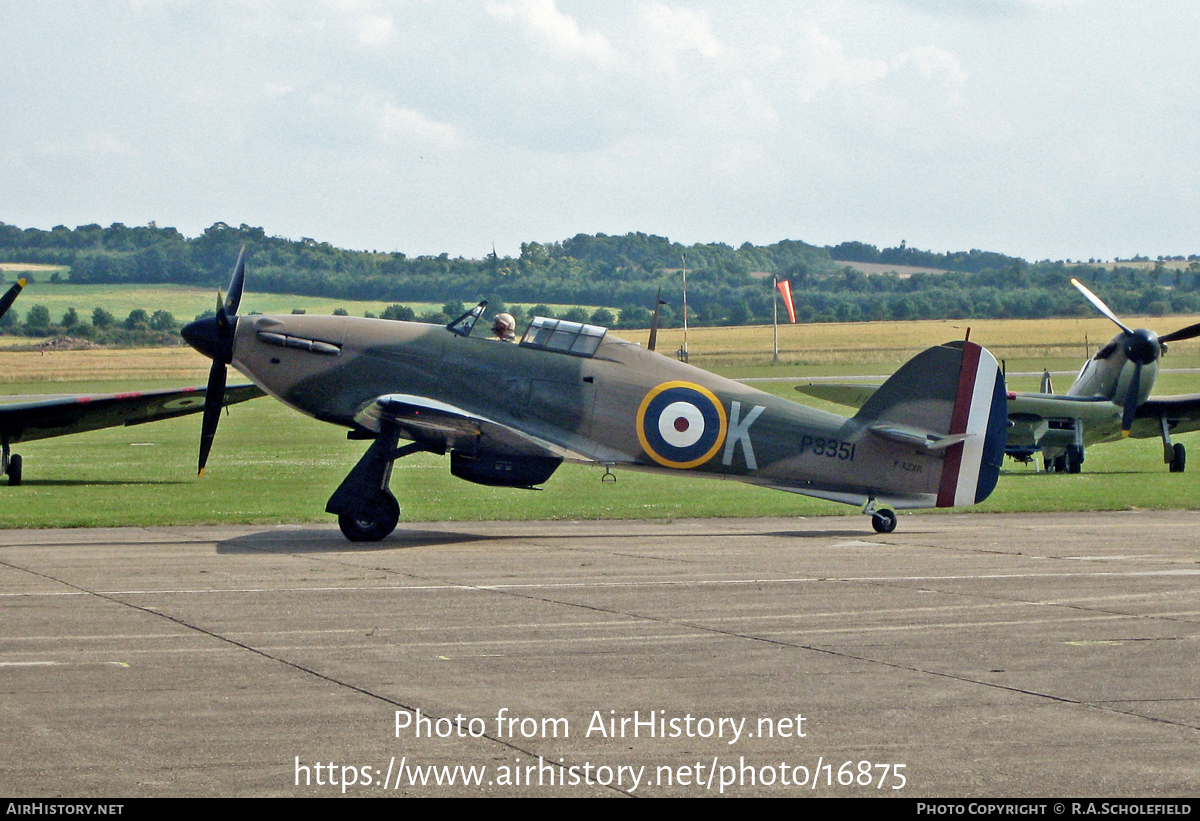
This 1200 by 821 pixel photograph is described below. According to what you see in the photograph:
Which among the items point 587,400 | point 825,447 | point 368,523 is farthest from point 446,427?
point 825,447

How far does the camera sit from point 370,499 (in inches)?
653

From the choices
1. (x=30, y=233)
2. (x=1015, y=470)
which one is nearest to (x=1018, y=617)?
(x=1015, y=470)

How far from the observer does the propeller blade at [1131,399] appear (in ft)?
97.0

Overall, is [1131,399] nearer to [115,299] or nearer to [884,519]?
[884,519]

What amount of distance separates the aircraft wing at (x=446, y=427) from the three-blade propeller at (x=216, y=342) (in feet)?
6.52

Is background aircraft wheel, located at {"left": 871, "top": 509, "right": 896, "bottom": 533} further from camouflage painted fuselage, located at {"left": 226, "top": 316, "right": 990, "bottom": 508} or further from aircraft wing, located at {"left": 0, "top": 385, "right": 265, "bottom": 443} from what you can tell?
aircraft wing, located at {"left": 0, "top": 385, "right": 265, "bottom": 443}

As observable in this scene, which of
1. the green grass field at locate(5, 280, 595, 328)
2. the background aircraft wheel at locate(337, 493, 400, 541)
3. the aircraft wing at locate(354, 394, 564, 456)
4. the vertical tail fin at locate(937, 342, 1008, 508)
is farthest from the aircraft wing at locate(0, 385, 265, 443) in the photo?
the green grass field at locate(5, 280, 595, 328)

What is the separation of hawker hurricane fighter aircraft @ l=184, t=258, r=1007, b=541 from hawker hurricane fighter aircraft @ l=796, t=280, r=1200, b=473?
35.8 feet

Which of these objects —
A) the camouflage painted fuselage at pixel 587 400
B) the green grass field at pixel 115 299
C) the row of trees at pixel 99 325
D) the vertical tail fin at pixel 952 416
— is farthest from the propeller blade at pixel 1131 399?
the row of trees at pixel 99 325

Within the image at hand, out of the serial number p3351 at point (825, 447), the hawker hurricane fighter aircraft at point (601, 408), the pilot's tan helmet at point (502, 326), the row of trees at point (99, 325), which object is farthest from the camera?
the row of trees at point (99, 325)

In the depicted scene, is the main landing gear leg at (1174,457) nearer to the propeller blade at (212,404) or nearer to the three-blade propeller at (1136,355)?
the three-blade propeller at (1136,355)

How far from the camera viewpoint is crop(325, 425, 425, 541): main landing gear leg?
16.5 metres

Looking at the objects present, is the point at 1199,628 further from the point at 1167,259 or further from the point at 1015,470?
the point at 1167,259
